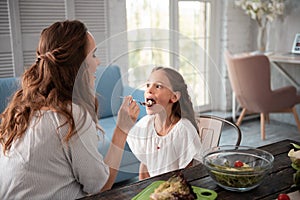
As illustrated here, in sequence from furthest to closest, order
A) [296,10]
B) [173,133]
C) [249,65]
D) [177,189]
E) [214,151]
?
[296,10]
[249,65]
[214,151]
[173,133]
[177,189]

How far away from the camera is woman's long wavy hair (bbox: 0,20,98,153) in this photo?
114 centimetres

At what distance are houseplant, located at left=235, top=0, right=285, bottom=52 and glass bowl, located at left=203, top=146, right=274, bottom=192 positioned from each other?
2982 mm

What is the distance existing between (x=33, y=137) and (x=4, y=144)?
14 centimetres

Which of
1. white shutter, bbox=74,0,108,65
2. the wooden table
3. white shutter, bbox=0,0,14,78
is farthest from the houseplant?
the wooden table

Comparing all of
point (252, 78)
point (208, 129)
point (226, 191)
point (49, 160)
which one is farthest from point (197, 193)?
point (252, 78)

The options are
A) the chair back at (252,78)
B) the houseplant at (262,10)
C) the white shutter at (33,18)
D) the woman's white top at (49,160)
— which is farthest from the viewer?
the houseplant at (262,10)

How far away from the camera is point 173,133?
1.12m

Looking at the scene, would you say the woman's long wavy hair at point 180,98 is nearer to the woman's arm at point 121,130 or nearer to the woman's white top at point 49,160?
the woman's arm at point 121,130

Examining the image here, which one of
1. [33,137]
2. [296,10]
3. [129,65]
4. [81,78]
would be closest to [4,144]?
[33,137]

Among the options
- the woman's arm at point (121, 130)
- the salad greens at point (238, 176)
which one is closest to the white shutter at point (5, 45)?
the woman's arm at point (121, 130)

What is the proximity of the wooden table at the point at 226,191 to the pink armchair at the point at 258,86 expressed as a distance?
84.6 inches

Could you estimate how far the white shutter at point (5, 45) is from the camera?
112 inches

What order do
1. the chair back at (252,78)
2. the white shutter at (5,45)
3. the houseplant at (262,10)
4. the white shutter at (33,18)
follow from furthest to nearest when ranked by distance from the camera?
the houseplant at (262,10), the chair back at (252,78), the white shutter at (33,18), the white shutter at (5,45)

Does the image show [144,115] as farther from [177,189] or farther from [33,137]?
[33,137]
